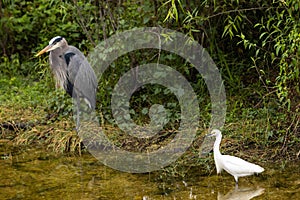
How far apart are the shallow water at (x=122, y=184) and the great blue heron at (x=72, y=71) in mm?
989

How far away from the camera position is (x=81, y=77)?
6594 millimetres

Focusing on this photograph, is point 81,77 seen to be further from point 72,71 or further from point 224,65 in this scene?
point 224,65

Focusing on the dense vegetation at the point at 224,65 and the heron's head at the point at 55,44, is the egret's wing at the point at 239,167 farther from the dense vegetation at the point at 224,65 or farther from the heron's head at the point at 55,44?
the heron's head at the point at 55,44

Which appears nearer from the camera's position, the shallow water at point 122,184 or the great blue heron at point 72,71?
the shallow water at point 122,184

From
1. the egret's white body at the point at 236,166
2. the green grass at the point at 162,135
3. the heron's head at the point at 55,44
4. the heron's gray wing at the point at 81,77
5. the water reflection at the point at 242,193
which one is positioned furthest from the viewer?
the heron's head at the point at 55,44

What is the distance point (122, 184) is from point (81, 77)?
1.84 metres

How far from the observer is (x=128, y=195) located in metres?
4.80

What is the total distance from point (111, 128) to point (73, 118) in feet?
1.52

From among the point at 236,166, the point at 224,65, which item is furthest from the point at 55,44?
the point at 236,166

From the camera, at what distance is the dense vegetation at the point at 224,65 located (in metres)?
5.47

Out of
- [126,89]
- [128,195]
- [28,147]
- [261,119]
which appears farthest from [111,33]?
[128,195]

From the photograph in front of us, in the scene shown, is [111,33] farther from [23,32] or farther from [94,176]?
[23,32]

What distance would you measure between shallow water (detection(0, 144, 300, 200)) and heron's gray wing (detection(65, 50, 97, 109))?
101 cm

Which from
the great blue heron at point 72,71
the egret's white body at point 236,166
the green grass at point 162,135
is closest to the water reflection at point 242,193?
the egret's white body at point 236,166
